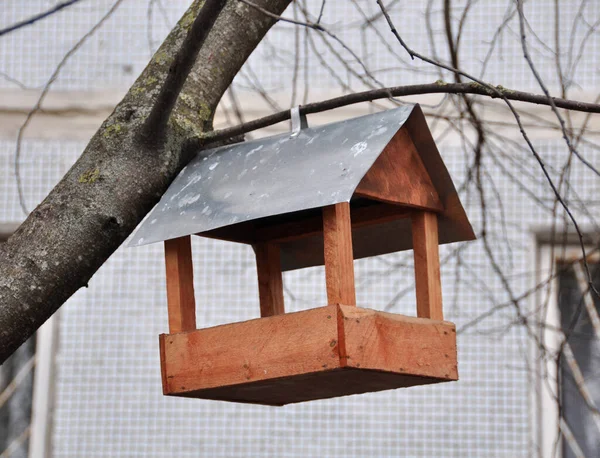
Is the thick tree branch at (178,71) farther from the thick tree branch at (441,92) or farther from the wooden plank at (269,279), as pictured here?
the wooden plank at (269,279)

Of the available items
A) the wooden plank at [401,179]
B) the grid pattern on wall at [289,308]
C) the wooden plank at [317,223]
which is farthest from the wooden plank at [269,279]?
the grid pattern on wall at [289,308]

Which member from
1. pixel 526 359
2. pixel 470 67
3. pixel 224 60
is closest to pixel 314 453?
pixel 526 359

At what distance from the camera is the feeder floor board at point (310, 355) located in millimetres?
1150

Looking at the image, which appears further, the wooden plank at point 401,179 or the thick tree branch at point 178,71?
the wooden plank at point 401,179

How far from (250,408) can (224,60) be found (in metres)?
1.39

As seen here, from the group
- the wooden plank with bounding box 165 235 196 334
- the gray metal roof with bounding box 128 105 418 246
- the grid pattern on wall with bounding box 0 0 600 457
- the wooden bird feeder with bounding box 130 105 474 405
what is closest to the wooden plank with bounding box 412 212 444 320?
the wooden bird feeder with bounding box 130 105 474 405

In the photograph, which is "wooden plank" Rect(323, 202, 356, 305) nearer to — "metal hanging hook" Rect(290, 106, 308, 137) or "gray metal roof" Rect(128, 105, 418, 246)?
"gray metal roof" Rect(128, 105, 418, 246)

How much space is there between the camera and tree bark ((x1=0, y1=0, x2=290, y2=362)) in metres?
1.15

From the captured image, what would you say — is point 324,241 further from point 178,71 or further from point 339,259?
point 178,71

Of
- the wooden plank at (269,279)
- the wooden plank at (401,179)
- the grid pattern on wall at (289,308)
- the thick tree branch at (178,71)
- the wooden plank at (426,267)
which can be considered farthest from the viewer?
the grid pattern on wall at (289,308)

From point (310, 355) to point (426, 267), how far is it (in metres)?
0.26

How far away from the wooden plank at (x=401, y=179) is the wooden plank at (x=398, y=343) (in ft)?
0.52

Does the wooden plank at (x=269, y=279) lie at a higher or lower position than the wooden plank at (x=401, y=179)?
lower

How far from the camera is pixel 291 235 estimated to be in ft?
4.88
